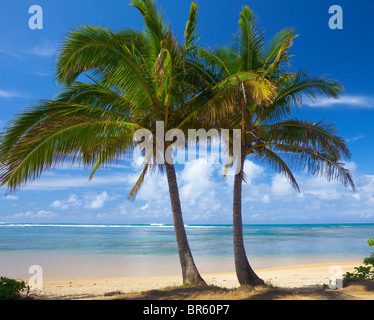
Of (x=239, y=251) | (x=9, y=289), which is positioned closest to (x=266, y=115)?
(x=239, y=251)

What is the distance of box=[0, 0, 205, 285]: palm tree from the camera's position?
7367mm

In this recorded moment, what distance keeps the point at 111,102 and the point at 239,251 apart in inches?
213

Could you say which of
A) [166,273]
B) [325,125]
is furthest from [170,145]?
[166,273]

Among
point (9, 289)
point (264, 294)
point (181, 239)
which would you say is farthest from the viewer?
point (181, 239)

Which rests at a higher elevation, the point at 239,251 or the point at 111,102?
the point at 111,102

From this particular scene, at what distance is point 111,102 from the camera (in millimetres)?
9344

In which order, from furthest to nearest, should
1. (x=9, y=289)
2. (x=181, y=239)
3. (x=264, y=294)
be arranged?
(x=181, y=239)
(x=264, y=294)
(x=9, y=289)

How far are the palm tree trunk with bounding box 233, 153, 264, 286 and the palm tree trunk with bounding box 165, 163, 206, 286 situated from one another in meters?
1.08

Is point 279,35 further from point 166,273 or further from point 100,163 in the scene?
point 166,273

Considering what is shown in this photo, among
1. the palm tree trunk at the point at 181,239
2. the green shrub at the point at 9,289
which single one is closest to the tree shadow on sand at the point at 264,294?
the palm tree trunk at the point at 181,239

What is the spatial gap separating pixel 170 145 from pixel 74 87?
121 inches

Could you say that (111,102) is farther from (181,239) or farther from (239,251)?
(239,251)

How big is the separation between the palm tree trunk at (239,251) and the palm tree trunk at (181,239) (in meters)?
1.08
